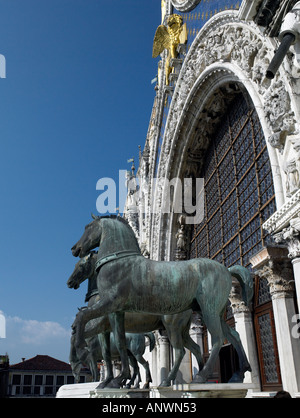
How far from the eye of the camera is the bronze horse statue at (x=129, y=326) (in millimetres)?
5414

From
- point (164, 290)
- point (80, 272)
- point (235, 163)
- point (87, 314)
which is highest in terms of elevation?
point (235, 163)

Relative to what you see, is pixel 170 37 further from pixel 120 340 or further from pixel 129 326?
pixel 120 340

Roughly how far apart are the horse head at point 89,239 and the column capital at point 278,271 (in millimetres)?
4111

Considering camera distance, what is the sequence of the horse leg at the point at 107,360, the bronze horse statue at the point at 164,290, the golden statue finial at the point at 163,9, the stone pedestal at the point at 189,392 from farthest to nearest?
the golden statue finial at the point at 163,9 → the horse leg at the point at 107,360 → the bronze horse statue at the point at 164,290 → the stone pedestal at the point at 189,392

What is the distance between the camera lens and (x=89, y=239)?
207 inches

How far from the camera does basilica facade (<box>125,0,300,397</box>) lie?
7.45 m

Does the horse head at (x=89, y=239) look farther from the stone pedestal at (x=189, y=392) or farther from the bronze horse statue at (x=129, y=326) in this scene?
the stone pedestal at (x=189, y=392)

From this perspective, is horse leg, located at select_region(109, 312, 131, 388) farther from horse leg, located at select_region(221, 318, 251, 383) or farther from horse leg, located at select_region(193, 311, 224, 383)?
horse leg, located at select_region(221, 318, 251, 383)

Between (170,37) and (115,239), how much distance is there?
13737 millimetres

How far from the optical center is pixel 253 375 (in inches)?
375

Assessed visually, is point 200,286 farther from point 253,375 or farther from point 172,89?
point 172,89

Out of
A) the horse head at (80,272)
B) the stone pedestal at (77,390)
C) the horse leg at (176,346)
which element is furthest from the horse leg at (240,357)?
the stone pedestal at (77,390)

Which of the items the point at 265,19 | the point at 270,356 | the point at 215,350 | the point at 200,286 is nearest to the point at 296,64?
the point at 265,19

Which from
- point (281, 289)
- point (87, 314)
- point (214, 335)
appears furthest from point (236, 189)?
point (87, 314)
